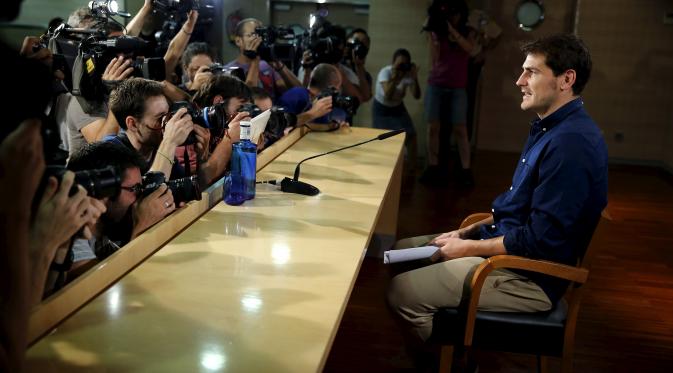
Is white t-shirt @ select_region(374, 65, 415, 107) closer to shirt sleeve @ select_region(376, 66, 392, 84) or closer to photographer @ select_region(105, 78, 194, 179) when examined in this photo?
shirt sleeve @ select_region(376, 66, 392, 84)

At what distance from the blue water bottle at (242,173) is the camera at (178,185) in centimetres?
27

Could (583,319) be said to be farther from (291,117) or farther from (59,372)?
(59,372)

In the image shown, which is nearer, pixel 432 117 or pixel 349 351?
pixel 349 351

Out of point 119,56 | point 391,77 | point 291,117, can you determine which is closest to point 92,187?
point 119,56

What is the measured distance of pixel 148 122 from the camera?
2.56 metres

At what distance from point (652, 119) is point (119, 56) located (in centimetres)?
581

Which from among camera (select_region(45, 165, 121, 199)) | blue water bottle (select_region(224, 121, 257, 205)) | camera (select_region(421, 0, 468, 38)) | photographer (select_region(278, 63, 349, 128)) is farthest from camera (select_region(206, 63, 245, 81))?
camera (select_region(421, 0, 468, 38))

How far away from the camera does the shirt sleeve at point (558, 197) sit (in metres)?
2.15

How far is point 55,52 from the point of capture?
9.01 ft

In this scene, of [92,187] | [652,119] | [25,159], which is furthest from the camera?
[652,119]

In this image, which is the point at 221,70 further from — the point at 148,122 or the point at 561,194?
the point at 561,194

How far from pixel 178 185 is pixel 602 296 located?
2443mm

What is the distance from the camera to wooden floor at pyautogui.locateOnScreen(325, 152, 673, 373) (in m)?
2.86

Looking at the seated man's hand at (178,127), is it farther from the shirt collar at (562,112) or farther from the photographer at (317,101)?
the photographer at (317,101)
